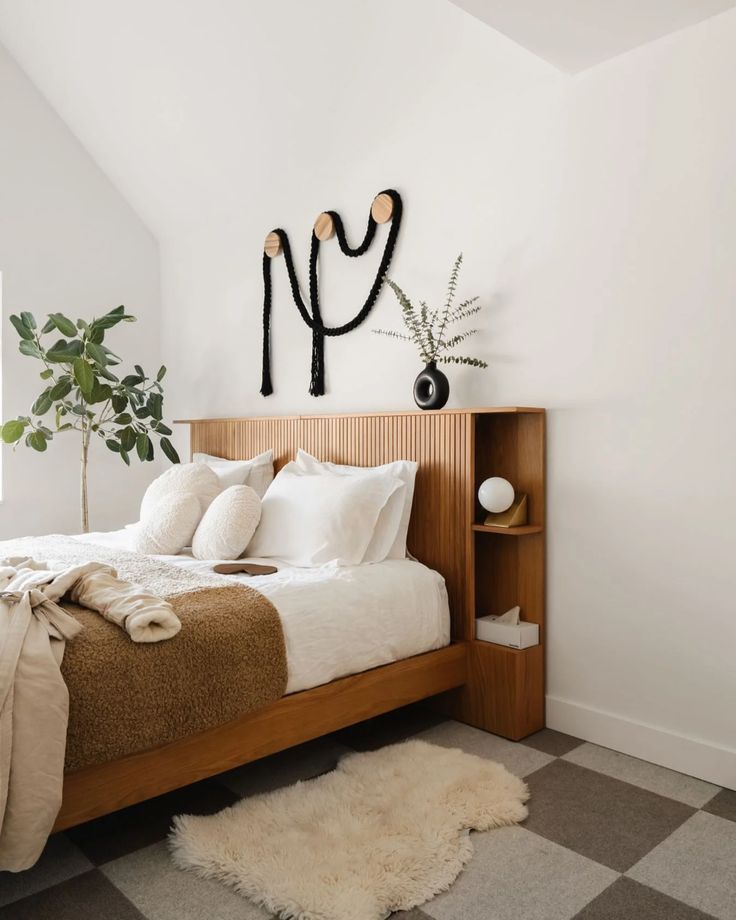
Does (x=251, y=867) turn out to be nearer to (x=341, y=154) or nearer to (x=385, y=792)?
(x=385, y=792)

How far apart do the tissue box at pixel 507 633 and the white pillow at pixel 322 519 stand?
0.53 metres

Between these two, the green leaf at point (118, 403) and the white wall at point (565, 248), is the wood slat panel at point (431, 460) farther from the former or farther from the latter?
the green leaf at point (118, 403)

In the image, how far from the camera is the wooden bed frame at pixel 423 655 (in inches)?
79.7

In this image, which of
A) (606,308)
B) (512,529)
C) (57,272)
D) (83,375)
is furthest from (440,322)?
(57,272)

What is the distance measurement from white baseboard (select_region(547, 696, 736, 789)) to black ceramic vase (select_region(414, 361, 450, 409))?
1.18 metres

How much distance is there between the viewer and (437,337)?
10.2 ft

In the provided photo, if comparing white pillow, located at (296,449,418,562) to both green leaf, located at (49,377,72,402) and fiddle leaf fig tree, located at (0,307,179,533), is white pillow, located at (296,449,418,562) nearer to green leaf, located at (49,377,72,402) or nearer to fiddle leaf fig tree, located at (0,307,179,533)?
fiddle leaf fig tree, located at (0,307,179,533)

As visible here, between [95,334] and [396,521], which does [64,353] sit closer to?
[95,334]

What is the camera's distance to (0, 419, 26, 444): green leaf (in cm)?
400

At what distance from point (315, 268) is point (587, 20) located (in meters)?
1.71

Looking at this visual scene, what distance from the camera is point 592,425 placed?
2637 millimetres

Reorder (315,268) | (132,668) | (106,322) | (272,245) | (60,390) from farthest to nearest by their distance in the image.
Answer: (106,322)
(60,390)
(272,245)
(315,268)
(132,668)

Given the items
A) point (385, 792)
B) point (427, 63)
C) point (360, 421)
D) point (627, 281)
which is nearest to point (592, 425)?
point (627, 281)

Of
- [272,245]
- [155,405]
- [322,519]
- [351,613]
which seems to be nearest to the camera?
[351,613]
